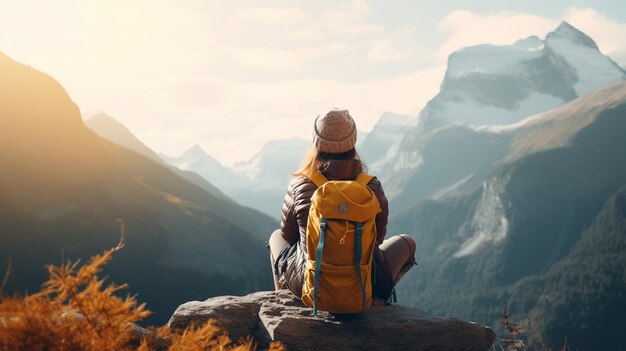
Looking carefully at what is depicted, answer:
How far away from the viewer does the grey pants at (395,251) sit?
8766mm

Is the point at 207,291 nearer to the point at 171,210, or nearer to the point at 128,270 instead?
the point at 128,270

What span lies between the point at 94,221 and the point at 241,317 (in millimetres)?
156489

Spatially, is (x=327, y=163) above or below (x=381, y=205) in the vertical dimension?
above

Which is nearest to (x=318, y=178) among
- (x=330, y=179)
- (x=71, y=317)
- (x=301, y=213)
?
(x=330, y=179)

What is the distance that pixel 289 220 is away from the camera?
8531mm

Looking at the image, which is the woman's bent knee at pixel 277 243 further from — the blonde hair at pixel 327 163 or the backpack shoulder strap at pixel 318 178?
the backpack shoulder strap at pixel 318 178

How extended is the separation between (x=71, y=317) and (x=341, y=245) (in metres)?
3.78

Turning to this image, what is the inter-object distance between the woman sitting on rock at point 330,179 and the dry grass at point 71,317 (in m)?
Answer: 3.73

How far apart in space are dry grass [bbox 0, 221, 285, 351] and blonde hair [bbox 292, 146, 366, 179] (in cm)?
429

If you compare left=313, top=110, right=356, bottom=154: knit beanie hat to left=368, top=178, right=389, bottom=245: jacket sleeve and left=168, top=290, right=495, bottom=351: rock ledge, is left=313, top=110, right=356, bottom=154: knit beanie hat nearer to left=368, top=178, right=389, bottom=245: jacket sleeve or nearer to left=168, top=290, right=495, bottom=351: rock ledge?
left=368, top=178, right=389, bottom=245: jacket sleeve

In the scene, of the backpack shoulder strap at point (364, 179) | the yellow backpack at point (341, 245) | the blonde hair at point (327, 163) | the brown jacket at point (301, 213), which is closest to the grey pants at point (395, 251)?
the brown jacket at point (301, 213)

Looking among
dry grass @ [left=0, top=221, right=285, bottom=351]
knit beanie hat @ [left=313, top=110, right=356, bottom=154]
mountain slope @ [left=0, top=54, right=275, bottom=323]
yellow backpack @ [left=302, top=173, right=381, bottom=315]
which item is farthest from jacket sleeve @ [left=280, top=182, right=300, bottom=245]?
mountain slope @ [left=0, top=54, right=275, bottom=323]

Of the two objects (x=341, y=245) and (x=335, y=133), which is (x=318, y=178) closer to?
(x=335, y=133)

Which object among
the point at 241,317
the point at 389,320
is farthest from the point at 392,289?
the point at 241,317
